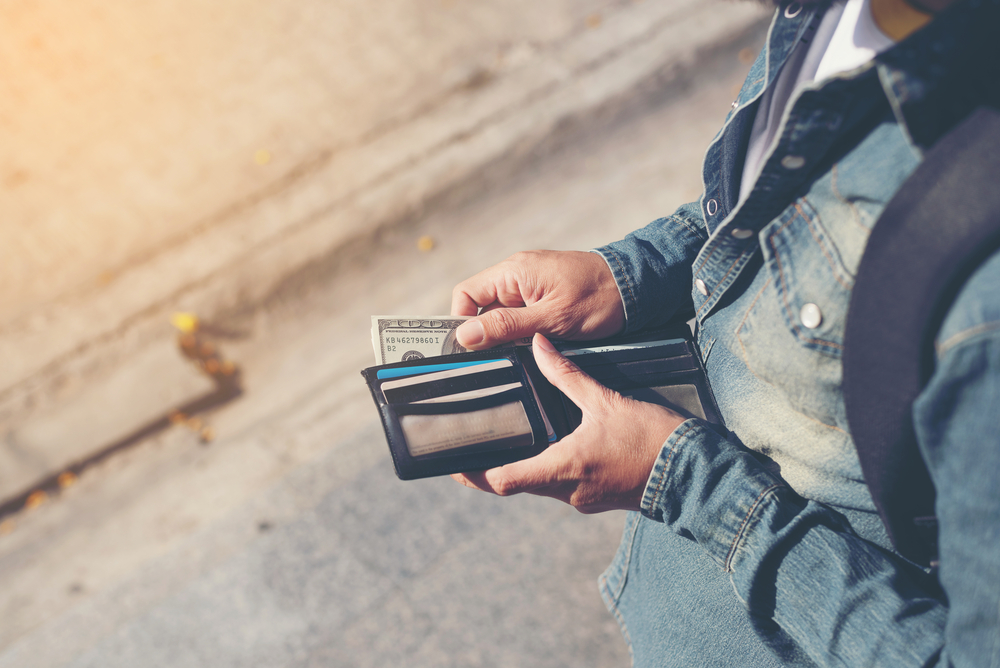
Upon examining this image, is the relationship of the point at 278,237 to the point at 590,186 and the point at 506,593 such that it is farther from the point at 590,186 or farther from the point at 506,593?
the point at 506,593

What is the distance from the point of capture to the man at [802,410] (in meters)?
0.75

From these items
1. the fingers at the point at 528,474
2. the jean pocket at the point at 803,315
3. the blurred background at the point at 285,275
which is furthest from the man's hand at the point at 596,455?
the blurred background at the point at 285,275

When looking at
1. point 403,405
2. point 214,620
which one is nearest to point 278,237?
point 214,620

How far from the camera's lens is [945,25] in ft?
2.66

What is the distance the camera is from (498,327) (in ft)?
4.98

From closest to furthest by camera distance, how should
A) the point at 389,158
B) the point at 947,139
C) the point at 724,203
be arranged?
the point at 947,139, the point at 724,203, the point at 389,158

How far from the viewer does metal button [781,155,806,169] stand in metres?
1.00

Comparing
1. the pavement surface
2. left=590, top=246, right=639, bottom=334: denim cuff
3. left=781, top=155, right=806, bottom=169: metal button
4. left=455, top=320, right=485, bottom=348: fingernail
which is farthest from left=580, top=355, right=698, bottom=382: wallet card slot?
the pavement surface

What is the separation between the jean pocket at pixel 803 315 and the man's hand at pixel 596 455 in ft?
0.79

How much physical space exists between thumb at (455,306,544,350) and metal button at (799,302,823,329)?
0.67 metres

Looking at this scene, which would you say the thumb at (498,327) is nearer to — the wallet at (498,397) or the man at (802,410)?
the man at (802,410)

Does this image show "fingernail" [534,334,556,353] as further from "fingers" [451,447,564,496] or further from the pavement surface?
the pavement surface


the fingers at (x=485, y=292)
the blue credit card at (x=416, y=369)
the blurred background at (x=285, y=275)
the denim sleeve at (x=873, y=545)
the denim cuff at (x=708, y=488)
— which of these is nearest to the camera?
the denim sleeve at (x=873, y=545)

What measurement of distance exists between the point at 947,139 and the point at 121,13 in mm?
5305
